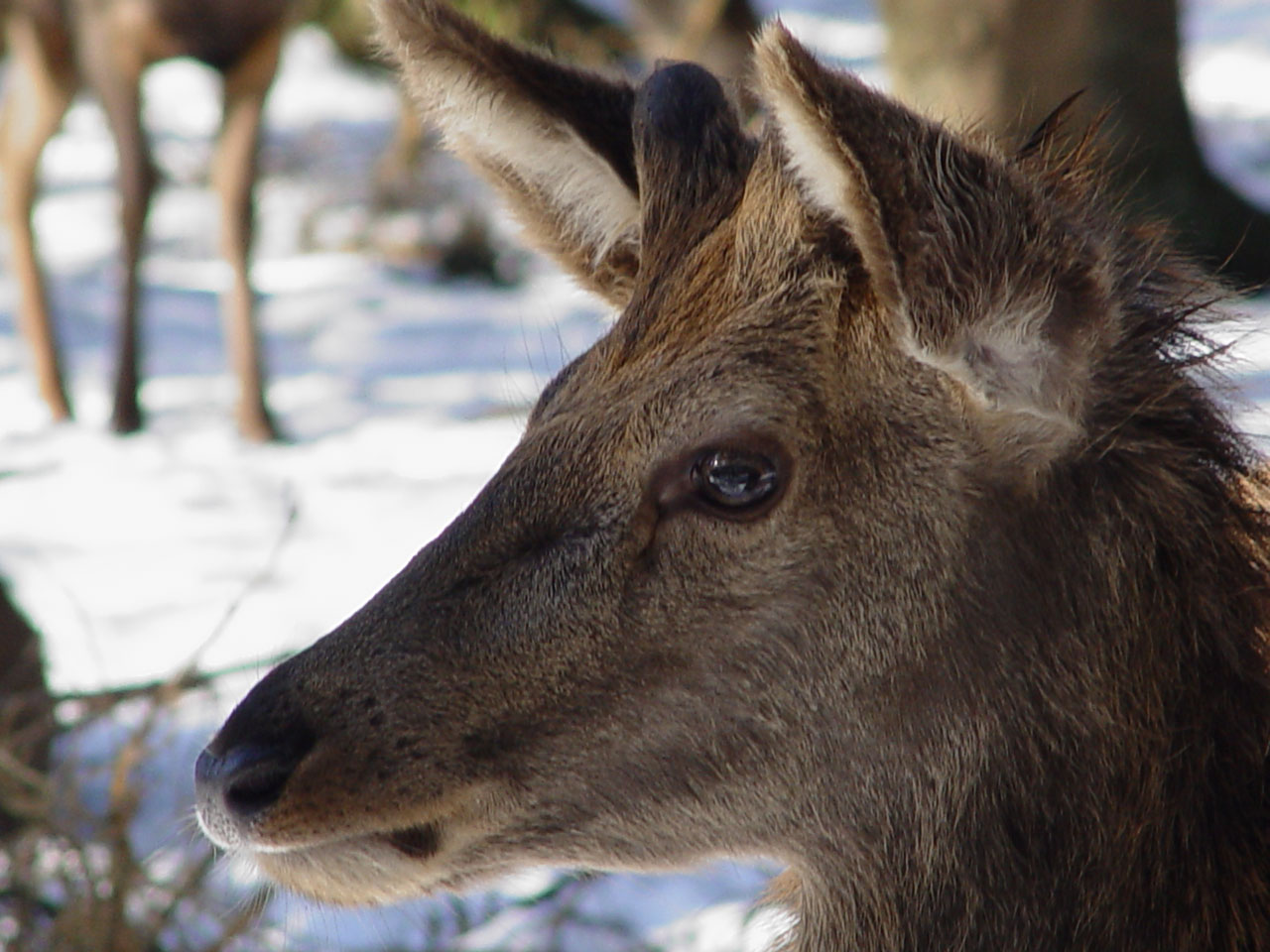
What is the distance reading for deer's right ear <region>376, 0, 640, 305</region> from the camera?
2510mm

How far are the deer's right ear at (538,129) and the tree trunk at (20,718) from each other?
163 centimetres

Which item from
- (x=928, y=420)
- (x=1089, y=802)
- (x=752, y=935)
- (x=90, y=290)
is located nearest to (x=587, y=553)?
(x=928, y=420)

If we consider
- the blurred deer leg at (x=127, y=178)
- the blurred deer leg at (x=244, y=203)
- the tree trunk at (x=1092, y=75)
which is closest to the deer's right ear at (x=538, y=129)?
the tree trunk at (x=1092, y=75)

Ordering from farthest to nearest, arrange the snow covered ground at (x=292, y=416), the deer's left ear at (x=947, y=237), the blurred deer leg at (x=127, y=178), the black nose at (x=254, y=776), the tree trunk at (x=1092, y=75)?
the blurred deer leg at (x=127, y=178) → the tree trunk at (x=1092, y=75) → the snow covered ground at (x=292, y=416) → the black nose at (x=254, y=776) → the deer's left ear at (x=947, y=237)

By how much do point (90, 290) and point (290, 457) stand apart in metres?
3.23

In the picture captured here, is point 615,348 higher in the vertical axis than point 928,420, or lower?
lower

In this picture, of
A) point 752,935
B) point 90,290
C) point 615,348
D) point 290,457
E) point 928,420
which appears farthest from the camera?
point 90,290

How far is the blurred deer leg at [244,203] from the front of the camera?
310 inches

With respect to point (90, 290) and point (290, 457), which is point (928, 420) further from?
point (90, 290)

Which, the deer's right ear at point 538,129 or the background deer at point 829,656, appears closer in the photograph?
the background deer at point 829,656

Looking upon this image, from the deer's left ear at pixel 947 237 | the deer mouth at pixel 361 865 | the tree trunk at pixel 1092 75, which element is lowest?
the deer mouth at pixel 361 865

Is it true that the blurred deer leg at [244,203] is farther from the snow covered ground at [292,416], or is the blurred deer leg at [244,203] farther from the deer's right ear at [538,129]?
the deer's right ear at [538,129]

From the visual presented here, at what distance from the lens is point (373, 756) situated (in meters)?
2.12

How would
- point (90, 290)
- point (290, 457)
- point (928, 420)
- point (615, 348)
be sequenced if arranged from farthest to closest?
point (90, 290)
point (290, 457)
point (615, 348)
point (928, 420)
